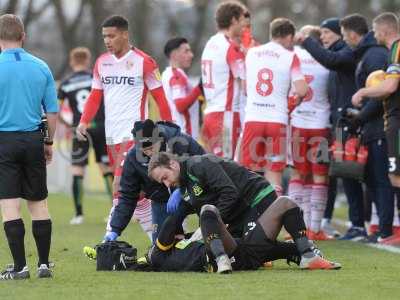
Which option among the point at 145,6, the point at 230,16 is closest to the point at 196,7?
the point at 145,6

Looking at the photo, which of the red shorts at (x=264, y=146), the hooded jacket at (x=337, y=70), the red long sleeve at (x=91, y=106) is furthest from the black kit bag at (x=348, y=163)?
the red long sleeve at (x=91, y=106)

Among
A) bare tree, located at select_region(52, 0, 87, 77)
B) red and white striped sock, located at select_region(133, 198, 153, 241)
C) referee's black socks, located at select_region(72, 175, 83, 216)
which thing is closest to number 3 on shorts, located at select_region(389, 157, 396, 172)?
red and white striped sock, located at select_region(133, 198, 153, 241)

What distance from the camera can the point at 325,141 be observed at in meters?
14.0

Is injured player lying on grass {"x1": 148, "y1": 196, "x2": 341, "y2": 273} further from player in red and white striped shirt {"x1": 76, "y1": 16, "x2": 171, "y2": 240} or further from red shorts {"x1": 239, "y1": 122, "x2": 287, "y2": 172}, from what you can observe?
red shorts {"x1": 239, "y1": 122, "x2": 287, "y2": 172}

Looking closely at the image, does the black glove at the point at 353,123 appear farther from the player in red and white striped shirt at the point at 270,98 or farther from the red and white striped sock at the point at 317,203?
the red and white striped sock at the point at 317,203

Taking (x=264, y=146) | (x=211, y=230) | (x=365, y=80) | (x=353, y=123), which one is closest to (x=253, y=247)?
(x=211, y=230)

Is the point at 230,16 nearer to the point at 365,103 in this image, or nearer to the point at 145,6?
the point at 365,103

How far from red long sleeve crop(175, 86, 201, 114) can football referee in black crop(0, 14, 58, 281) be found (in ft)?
18.0

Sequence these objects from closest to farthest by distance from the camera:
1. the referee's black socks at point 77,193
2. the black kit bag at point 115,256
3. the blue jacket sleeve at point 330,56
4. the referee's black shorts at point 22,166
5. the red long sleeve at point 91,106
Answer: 1. the referee's black shorts at point 22,166
2. the black kit bag at point 115,256
3. the red long sleeve at point 91,106
4. the blue jacket sleeve at point 330,56
5. the referee's black socks at point 77,193

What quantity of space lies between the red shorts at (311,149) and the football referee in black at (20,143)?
4.96m

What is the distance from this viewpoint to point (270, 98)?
43.4 ft

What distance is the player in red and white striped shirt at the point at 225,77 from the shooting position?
13.9 metres

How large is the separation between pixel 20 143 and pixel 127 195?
5.34 ft

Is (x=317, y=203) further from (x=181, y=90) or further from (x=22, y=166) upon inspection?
(x=22, y=166)
